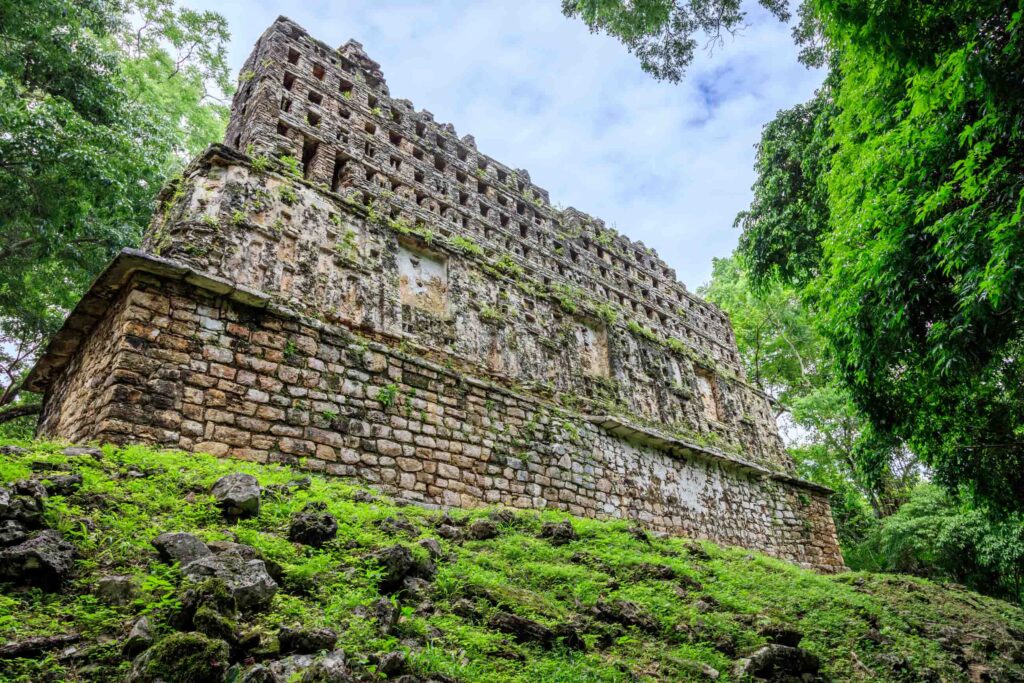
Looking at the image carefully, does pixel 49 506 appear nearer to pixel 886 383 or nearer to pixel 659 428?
pixel 886 383

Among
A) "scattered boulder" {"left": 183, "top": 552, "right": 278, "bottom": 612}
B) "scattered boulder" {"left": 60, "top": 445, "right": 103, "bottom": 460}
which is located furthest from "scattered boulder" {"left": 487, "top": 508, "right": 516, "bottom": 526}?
"scattered boulder" {"left": 60, "top": 445, "right": 103, "bottom": 460}

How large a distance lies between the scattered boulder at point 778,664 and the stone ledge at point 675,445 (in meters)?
6.07

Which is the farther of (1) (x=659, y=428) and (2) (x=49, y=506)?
(1) (x=659, y=428)

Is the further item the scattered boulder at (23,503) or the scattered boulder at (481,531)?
the scattered boulder at (481,531)

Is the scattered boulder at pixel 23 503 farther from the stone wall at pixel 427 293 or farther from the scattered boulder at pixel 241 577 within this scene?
the stone wall at pixel 427 293

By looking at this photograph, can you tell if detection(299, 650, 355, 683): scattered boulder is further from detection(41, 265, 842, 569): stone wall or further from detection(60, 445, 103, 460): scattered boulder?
detection(41, 265, 842, 569): stone wall

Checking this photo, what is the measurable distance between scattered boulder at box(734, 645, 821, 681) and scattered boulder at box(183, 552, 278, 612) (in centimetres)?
299

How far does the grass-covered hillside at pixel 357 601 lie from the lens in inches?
107

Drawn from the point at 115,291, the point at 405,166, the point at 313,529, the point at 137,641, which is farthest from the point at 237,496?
the point at 405,166

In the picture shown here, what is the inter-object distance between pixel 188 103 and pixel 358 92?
1009 centimetres

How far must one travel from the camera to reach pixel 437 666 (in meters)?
2.99

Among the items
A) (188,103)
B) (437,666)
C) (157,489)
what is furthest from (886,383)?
(188,103)

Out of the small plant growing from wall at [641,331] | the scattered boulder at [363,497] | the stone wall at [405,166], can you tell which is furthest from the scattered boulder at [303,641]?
the small plant growing from wall at [641,331]

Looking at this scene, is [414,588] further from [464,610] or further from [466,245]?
[466,245]
